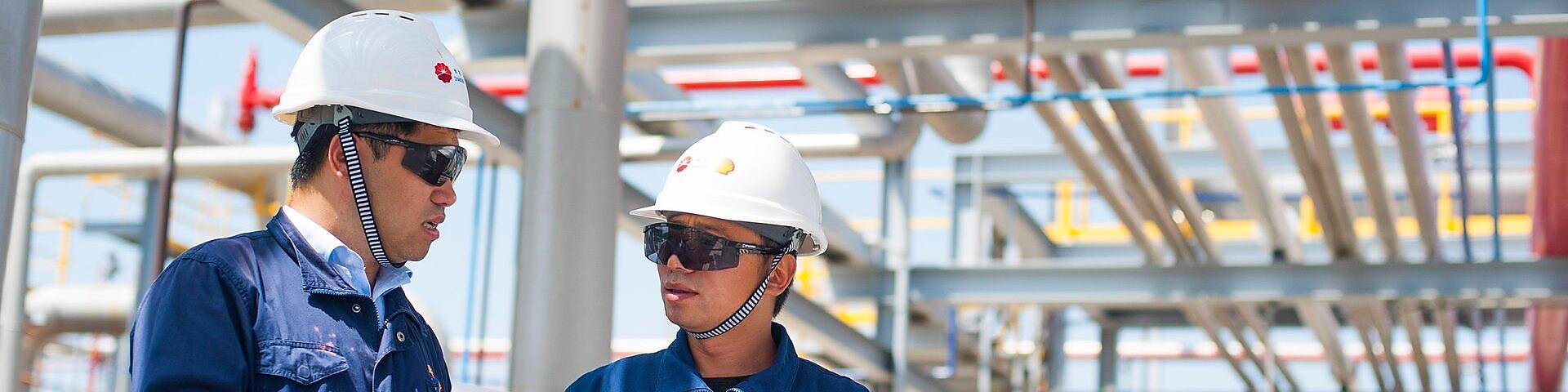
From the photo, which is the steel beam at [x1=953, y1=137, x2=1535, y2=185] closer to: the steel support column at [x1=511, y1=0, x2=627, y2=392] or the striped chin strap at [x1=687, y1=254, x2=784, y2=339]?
the steel support column at [x1=511, y1=0, x2=627, y2=392]

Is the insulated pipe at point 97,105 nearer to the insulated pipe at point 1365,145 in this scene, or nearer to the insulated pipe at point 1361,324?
the insulated pipe at point 1365,145

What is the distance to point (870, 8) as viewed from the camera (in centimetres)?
697

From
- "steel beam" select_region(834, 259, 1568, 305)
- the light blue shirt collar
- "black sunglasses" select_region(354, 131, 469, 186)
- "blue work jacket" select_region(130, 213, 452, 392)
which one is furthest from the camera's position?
"steel beam" select_region(834, 259, 1568, 305)

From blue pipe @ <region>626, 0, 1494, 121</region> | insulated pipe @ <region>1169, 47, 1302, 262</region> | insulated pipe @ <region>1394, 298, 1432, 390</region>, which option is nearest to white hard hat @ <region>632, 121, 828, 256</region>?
blue pipe @ <region>626, 0, 1494, 121</region>

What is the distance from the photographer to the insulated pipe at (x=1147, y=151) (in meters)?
8.60

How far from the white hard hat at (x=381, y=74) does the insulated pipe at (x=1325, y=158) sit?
180 inches

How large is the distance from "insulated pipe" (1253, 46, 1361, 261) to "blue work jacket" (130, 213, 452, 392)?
4.80 metres

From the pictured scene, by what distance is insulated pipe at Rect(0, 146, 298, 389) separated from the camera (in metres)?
9.81

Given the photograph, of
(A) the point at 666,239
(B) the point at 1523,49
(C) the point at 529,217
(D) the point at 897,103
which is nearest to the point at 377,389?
(A) the point at 666,239

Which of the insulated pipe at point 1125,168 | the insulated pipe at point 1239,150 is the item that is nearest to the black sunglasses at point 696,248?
the insulated pipe at point 1125,168

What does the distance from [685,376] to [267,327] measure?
81 centimetres

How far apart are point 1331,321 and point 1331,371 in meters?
2.51

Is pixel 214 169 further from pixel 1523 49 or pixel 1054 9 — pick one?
pixel 1523 49

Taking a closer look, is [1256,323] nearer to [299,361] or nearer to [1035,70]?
[1035,70]
